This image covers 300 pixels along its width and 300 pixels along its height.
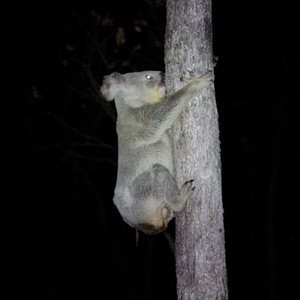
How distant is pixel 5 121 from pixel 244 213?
31.6 feet

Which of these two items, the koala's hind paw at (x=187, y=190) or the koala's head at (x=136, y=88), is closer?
the koala's hind paw at (x=187, y=190)

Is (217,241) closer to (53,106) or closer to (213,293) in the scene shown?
(213,293)

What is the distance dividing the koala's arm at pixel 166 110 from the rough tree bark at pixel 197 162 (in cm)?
7

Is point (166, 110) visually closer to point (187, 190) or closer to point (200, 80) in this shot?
point (200, 80)

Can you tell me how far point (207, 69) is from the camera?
4258 mm

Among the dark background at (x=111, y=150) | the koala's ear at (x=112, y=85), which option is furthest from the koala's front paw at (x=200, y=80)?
the dark background at (x=111, y=150)

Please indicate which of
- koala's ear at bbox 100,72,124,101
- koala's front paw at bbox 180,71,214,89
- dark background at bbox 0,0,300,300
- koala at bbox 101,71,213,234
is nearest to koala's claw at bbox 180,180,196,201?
koala at bbox 101,71,213,234

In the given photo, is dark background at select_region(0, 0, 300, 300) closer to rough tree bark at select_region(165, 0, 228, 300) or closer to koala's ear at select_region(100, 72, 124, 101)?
koala's ear at select_region(100, 72, 124, 101)

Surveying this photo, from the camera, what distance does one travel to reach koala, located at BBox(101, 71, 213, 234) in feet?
14.0

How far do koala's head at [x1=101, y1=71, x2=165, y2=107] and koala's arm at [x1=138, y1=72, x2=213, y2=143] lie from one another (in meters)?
0.21

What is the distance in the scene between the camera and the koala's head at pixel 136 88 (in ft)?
16.8

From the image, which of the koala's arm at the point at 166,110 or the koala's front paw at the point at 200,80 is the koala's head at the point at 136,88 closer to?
the koala's arm at the point at 166,110

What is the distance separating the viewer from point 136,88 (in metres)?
5.41

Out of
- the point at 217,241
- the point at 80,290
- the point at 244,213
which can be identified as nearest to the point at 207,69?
the point at 217,241
